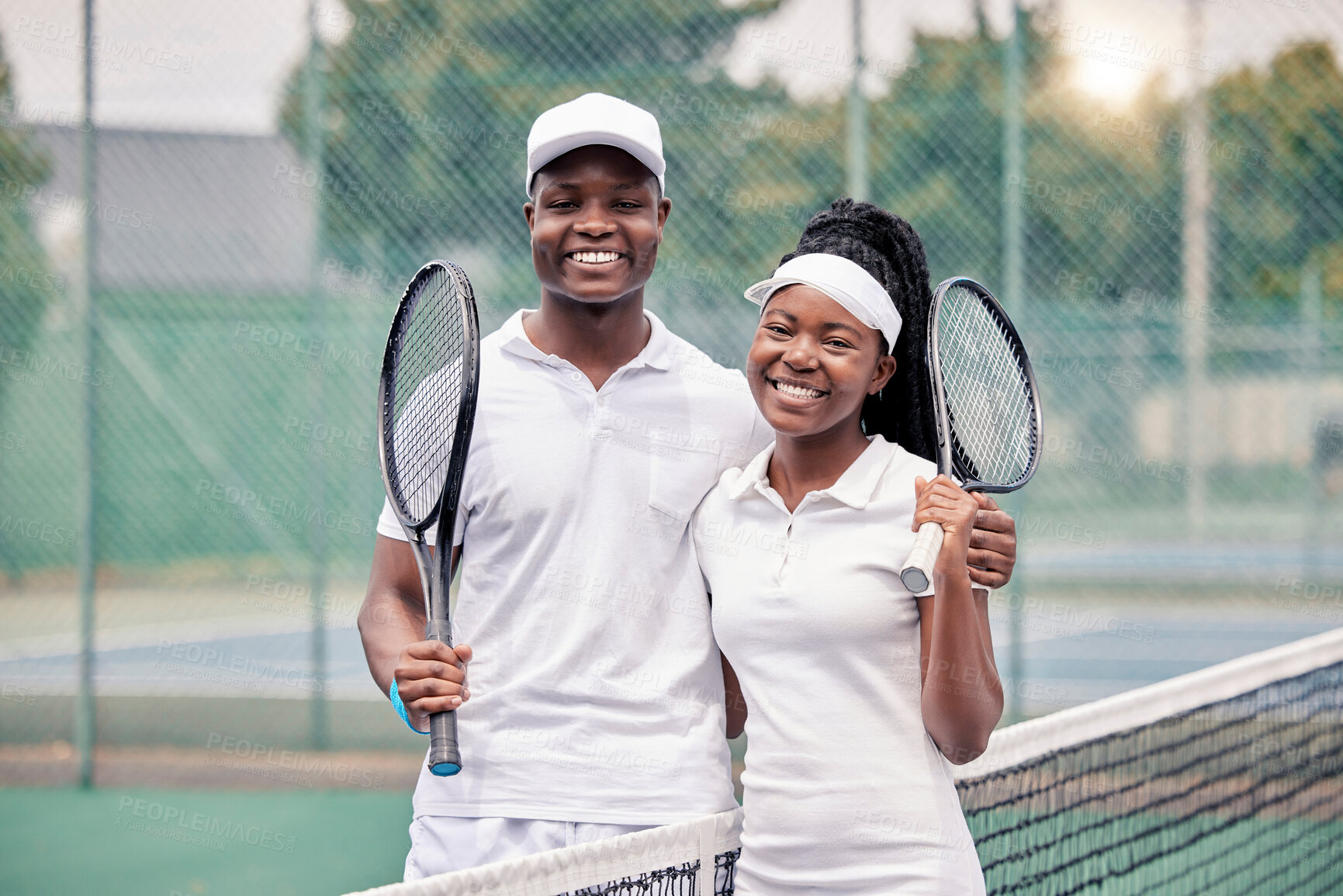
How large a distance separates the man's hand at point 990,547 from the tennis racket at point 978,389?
0.52ft

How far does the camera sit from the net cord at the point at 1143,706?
2199 millimetres

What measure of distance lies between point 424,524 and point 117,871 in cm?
287

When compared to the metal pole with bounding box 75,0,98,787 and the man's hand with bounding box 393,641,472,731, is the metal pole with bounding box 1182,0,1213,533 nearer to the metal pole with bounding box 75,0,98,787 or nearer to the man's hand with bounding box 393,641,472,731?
the man's hand with bounding box 393,641,472,731

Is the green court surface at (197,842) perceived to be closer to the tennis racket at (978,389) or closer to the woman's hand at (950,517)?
the tennis racket at (978,389)

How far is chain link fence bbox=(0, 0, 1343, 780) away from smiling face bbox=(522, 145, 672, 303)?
9.65ft

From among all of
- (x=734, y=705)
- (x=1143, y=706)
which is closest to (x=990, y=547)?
(x=734, y=705)

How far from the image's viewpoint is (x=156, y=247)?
4926 millimetres

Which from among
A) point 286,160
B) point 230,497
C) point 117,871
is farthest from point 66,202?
Answer: point 117,871

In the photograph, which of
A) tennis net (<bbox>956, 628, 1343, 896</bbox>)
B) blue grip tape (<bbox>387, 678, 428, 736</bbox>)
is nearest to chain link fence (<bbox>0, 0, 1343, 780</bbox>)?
tennis net (<bbox>956, 628, 1343, 896</bbox>)

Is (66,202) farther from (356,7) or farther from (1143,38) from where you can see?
(1143,38)

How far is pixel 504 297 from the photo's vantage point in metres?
4.88

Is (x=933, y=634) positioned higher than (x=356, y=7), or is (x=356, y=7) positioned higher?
(x=356, y=7)

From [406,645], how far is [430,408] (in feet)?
1.17

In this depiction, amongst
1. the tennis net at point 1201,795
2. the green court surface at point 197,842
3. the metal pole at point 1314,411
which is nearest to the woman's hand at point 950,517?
the tennis net at point 1201,795
